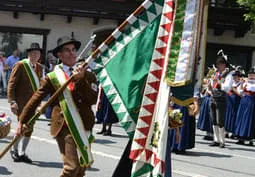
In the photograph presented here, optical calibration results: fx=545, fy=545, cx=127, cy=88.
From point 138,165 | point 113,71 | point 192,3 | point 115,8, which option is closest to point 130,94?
point 113,71

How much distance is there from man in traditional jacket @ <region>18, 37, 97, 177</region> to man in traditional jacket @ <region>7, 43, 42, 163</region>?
7.95 feet

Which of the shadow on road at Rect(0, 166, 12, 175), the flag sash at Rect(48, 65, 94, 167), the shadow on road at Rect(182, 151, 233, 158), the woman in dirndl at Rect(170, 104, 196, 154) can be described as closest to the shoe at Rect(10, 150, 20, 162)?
the shadow on road at Rect(0, 166, 12, 175)

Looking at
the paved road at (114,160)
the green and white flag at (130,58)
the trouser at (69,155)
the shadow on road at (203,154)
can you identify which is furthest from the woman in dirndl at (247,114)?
the green and white flag at (130,58)

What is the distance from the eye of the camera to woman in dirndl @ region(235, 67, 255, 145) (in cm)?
1263

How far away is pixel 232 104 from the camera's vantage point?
13.4 meters

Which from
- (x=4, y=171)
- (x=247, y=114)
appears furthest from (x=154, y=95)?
(x=247, y=114)

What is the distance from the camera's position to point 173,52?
4746mm

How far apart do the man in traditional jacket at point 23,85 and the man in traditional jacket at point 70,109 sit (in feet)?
7.95

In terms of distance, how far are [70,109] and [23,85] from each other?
2736mm

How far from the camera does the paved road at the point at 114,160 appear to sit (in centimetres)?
762

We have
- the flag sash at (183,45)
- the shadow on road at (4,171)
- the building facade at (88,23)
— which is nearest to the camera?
the flag sash at (183,45)

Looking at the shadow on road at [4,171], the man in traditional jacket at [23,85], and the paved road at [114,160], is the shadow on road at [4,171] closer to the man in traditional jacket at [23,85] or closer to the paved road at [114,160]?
the paved road at [114,160]

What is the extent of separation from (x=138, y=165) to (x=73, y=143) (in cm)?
90

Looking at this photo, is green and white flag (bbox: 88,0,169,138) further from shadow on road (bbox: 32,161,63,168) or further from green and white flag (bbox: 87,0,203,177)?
shadow on road (bbox: 32,161,63,168)
